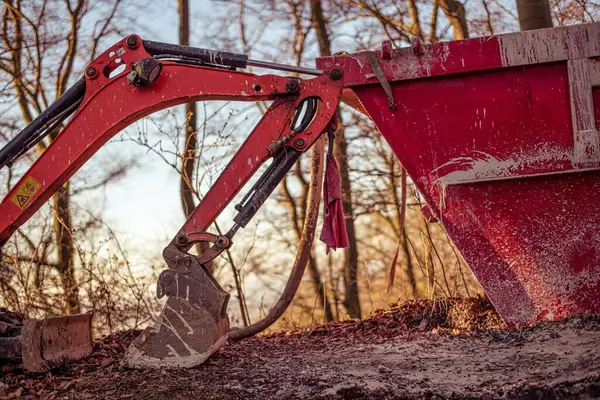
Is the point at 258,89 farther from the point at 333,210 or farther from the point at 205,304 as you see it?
the point at 205,304

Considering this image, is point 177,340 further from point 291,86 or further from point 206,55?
point 206,55

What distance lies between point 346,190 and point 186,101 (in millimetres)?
7779

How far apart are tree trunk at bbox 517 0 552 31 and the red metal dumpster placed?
7.21ft

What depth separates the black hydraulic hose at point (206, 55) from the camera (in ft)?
16.9

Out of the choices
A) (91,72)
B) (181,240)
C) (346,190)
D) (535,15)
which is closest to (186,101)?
(91,72)

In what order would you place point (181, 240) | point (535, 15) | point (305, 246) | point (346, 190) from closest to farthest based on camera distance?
1. point (181, 240)
2. point (305, 246)
3. point (535, 15)
4. point (346, 190)

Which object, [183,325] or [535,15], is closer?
[183,325]

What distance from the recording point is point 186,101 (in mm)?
5137

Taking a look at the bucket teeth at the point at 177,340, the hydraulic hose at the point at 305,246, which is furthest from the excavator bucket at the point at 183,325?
the hydraulic hose at the point at 305,246

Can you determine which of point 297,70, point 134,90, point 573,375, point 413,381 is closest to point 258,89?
point 297,70

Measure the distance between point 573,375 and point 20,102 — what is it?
10.4 m

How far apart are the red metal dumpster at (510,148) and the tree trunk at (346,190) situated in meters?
6.75

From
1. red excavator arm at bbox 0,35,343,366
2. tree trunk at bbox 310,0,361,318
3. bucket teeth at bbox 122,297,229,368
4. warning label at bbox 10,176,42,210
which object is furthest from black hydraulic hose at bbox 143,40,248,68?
tree trunk at bbox 310,0,361,318

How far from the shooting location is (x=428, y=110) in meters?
5.29
